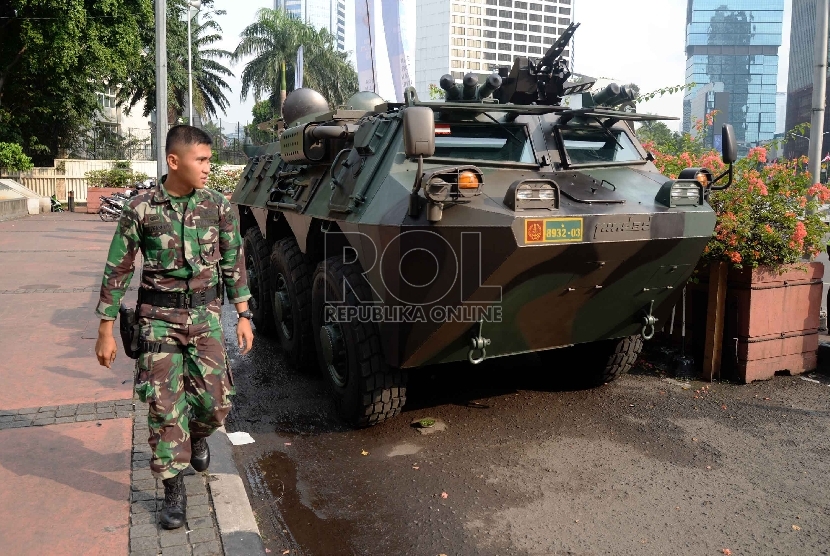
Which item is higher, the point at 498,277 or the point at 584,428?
the point at 498,277

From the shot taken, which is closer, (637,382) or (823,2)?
(637,382)

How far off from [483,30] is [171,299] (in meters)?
120

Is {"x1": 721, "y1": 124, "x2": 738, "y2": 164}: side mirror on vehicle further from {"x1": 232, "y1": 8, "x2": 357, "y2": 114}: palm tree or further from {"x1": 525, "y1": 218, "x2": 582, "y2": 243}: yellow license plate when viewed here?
{"x1": 232, "y1": 8, "x2": 357, "y2": 114}: palm tree

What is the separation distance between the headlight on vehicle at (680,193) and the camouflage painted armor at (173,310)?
2446 millimetres

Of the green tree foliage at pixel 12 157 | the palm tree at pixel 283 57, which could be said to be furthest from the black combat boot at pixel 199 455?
the palm tree at pixel 283 57

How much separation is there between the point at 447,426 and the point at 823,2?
647 centimetres

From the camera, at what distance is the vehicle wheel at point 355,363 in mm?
4547

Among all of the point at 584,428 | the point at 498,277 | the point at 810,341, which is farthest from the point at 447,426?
the point at 810,341

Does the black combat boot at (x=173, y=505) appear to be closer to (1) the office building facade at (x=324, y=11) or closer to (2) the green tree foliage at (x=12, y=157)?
(2) the green tree foliage at (x=12, y=157)

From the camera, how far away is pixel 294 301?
230 inches

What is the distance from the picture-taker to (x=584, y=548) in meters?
3.37

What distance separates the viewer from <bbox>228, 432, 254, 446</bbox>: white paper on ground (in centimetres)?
464

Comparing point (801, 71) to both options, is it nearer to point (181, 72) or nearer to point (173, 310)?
point (181, 72)

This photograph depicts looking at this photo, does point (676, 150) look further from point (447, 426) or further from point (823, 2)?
point (447, 426)
